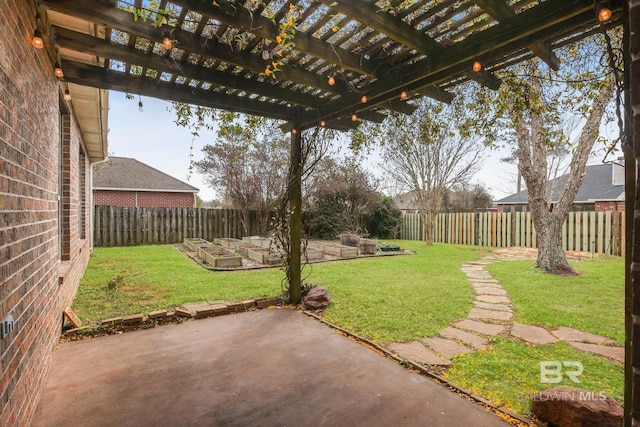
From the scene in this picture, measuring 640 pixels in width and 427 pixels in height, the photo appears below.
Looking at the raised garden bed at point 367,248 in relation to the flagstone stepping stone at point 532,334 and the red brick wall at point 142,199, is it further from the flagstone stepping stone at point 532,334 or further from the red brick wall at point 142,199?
the red brick wall at point 142,199

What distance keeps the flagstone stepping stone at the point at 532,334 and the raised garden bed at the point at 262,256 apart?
5.12 m

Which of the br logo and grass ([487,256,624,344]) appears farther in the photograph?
grass ([487,256,624,344])

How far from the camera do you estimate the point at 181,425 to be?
1989mm

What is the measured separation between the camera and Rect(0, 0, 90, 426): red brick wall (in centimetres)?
159

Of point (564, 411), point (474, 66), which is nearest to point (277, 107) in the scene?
point (474, 66)

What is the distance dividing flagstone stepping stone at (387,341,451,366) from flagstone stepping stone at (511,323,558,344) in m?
1.10

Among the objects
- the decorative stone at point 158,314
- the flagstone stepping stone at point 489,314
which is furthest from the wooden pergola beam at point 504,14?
the decorative stone at point 158,314

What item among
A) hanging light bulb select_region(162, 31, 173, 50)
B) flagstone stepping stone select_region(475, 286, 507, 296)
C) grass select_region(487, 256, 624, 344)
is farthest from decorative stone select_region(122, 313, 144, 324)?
flagstone stepping stone select_region(475, 286, 507, 296)

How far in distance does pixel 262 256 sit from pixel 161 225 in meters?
6.18

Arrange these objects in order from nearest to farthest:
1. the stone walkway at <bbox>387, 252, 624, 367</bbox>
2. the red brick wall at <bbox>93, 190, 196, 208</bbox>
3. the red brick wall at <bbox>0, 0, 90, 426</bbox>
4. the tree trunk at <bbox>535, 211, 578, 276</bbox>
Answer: the red brick wall at <bbox>0, 0, 90, 426</bbox> < the stone walkway at <bbox>387, 252, 624, 367</bbox> < the tree trunk at <bbox>535, 211, 578, 276</bbox> < the red brick wall at <bbox>93, 190, 196, 208</bbox>

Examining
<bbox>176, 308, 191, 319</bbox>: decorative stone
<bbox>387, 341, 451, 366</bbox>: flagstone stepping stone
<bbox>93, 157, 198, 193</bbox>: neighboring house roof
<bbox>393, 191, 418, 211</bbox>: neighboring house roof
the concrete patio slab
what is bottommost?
the concrete patio slab

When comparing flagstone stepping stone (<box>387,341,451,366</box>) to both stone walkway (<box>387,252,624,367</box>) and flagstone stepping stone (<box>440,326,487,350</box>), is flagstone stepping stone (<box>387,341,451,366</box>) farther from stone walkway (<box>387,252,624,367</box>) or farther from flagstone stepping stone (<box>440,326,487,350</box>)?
flagstone stepping stone (<box>440,326,487,350</box>)

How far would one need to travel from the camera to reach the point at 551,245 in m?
7.02

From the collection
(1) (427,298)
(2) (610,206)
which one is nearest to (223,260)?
(1) (427,298)
